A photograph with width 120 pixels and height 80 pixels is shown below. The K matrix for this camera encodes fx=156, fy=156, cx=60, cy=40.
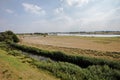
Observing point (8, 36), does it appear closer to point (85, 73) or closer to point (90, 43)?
point (90, 43)

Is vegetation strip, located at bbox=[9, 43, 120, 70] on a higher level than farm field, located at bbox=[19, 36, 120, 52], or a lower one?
higher

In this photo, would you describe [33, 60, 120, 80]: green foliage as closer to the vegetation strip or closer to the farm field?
the vegetation strip

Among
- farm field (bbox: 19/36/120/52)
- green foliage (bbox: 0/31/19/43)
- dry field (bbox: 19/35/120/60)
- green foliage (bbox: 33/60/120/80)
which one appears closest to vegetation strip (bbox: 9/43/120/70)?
green foliage (bbox: 33/60/120/80)

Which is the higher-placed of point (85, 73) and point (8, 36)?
point (8, 36)

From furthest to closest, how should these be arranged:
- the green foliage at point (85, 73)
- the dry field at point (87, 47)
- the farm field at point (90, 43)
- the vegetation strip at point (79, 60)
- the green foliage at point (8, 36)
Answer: the green foliage at point (8, 36) → the farm field at point (90, 43) → the dry field at point (87, 47) → the vegetation strip at point (79, 60) → the green foliage at point (85, 73)

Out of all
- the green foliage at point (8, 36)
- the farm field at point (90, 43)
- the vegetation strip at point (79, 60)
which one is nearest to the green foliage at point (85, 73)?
the vegetation strip at point (79, 60)

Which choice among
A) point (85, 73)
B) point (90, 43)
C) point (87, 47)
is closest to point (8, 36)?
point (90, 43)

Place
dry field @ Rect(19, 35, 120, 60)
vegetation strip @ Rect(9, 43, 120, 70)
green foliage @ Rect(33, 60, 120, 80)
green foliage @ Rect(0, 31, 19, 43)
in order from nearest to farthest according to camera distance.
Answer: green foliage @ Rect(33, 60, 120, 80) → vegetation strip @ Rect(9, 43, 120, 70) → dry field @ Rect(19, 35, 120, 60) → green foliage @ Rect(0, 31, 19, 43)

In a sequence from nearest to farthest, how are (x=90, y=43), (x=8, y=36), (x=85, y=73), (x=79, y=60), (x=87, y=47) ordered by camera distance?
(x=85, y=73) < (x=79, y=60) < (x=87, y=47) < (x=90, y=43) < (x=8, y=36)

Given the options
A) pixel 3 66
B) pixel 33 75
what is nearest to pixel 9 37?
pixel 3 66

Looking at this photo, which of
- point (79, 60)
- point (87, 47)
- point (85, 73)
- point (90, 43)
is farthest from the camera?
point (90, 43)

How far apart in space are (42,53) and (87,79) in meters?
19.8

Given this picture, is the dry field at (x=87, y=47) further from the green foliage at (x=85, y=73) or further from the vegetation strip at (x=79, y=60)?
the green foliage at (x=85, y=73)

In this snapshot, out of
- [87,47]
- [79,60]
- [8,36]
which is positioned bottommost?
[87,47]
